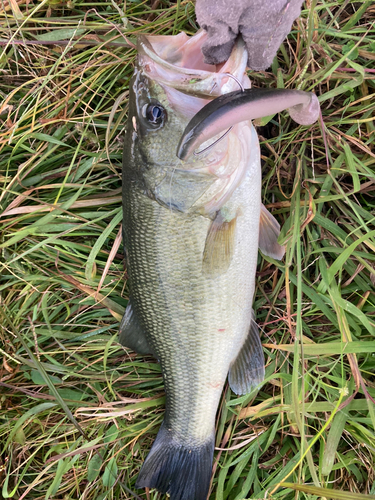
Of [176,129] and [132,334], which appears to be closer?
[176,129]

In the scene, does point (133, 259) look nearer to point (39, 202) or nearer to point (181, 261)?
point (181, 261)

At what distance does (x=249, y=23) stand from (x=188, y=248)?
86cm

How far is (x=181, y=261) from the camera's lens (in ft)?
5.14

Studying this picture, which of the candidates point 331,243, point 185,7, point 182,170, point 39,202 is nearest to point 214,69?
point 182,170

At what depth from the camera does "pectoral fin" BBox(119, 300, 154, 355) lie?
184 centimetres

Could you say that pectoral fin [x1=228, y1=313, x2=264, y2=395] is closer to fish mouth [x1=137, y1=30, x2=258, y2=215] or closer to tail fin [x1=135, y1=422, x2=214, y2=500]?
tail fin [x1=135, y1=422, x2=214, y2=500]

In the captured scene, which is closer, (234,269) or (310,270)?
(234,269)

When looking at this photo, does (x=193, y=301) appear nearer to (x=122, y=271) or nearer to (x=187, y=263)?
(x=187, y=263)

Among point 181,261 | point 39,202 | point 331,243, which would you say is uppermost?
point 39,202

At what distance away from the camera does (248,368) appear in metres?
1.79

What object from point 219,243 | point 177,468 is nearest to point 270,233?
point 219,243

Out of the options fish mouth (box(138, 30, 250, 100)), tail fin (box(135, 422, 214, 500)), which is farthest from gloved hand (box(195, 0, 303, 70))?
tail fin (box(135, 422, 214, 500))

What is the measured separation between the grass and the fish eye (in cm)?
46

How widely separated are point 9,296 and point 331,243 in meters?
1.87
